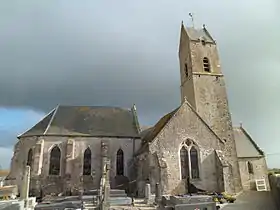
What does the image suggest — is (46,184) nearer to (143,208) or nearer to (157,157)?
(157,157)

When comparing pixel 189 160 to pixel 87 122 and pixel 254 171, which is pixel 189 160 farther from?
pixel 87 122

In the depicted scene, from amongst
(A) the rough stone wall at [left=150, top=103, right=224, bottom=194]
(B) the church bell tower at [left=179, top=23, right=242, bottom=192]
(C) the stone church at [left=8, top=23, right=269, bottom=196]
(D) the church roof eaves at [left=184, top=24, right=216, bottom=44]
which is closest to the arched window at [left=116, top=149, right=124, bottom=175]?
(C) the stone church at [left=8, top=23, right=269, bottom=196]

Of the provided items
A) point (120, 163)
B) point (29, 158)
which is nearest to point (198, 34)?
point (120, 163)

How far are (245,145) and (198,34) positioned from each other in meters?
15.7

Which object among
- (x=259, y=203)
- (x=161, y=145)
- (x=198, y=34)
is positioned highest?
(x=198, y=34)

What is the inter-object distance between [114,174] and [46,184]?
6.81 metres

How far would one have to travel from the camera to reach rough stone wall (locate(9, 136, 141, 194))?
80.6 ft

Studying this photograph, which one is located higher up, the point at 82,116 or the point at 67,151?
the point at 82,116

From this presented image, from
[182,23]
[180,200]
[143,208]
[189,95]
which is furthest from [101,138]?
[182,23]

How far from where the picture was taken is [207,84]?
28859 mm

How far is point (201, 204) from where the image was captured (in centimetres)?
1177

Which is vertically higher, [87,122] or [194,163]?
[87,122]

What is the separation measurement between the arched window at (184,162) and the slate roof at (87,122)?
7.09 m

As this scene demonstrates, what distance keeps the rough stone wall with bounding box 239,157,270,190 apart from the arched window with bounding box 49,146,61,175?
21.0 meters
